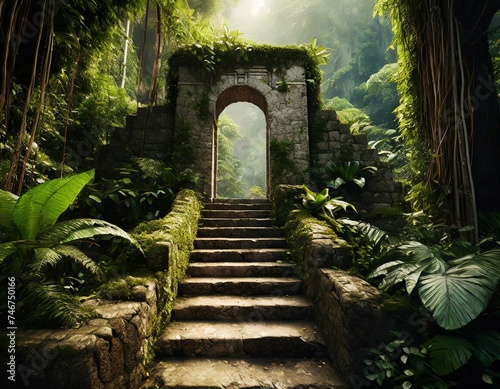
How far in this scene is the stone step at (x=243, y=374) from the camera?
180 cm

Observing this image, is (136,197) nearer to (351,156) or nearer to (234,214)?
(234,214)

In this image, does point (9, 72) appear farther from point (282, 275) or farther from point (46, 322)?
point (282, 275)

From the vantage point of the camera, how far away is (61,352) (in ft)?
4.20

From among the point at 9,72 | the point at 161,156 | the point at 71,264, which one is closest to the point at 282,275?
the point at 71,264

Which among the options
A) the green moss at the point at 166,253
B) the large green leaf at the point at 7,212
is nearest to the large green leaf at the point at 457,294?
the green moss at the point at 166,253

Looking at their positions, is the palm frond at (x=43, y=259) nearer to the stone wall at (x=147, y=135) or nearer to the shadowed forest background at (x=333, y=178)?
the shadowed forest background at (x=333, y=178)

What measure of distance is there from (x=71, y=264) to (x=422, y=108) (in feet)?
14.3

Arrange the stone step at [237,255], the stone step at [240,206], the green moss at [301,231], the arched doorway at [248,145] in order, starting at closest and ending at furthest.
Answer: the green moss at [301,231], the stone step at [237,255], the stone step at [240,206], the arched doorway at [248,145]

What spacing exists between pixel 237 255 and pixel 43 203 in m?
2.27

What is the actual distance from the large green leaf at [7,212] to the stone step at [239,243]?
2250 millimetres

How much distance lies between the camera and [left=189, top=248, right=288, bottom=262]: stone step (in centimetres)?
346

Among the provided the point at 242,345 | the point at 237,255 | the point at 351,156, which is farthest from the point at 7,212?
the point at 351,156

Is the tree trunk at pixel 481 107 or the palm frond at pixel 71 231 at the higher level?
the tree trunk at pixel 481 107

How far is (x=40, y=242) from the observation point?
1.55 metres
